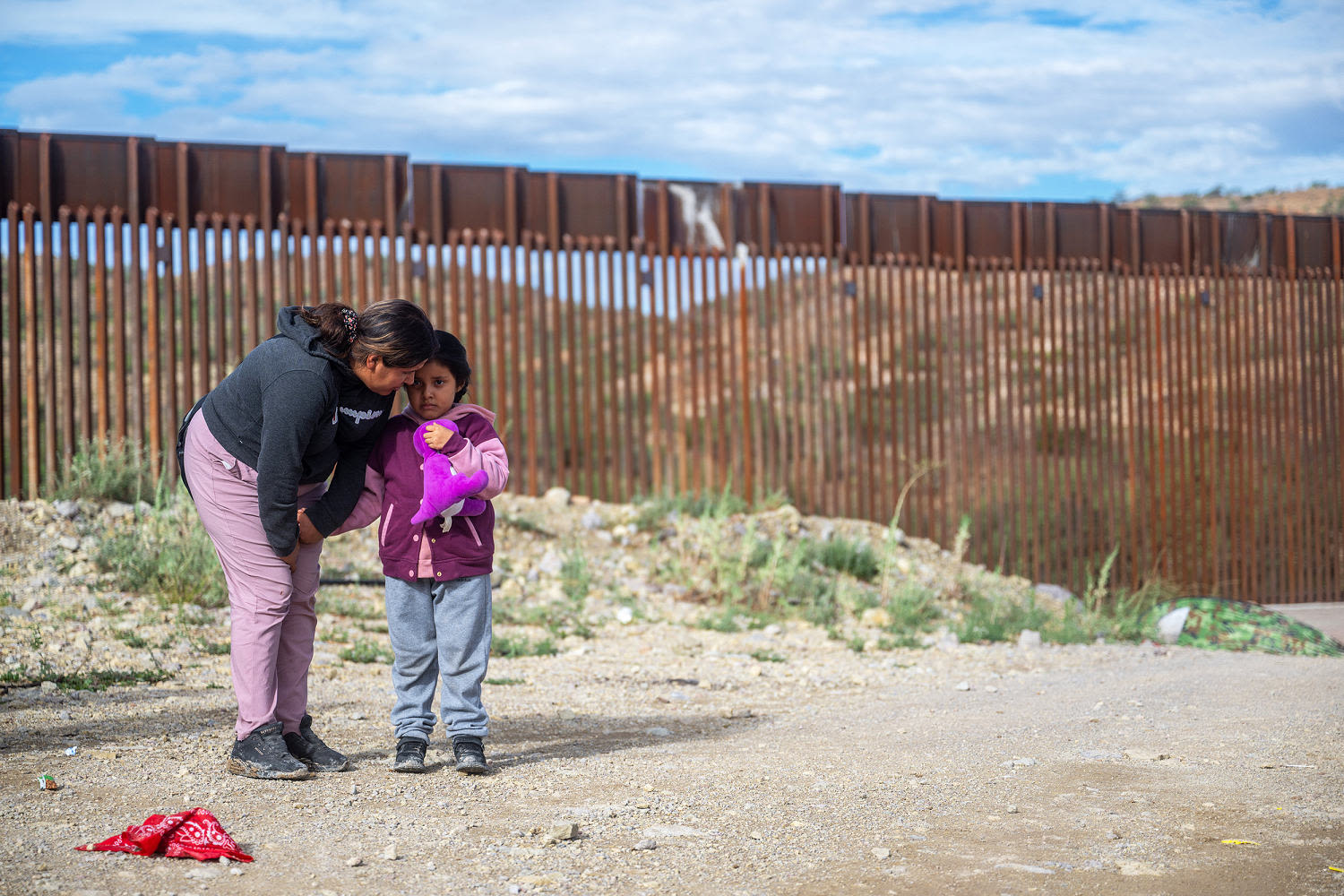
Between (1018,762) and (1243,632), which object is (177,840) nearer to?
(1018,762)

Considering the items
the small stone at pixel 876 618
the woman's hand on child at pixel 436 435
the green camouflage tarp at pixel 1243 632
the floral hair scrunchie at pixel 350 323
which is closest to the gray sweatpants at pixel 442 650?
the woman's hand on child at pixel 436 435

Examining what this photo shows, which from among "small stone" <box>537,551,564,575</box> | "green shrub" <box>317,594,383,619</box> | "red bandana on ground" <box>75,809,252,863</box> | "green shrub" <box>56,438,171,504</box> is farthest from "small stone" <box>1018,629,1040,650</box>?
"green shrub" <box>56,438,171,504</box>

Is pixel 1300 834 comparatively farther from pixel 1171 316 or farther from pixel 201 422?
pixel 1171 316

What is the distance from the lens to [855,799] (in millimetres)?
3270

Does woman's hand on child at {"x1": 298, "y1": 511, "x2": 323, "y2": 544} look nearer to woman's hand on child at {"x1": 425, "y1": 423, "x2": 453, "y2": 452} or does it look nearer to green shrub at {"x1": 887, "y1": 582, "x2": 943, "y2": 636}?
woman's hand on child at {"x1": 425, "y1": 423, "x2": 453, "y2": 452}

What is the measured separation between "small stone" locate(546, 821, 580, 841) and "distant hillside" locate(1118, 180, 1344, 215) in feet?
105

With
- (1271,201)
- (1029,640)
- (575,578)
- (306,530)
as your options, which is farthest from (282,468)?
(1271,201)

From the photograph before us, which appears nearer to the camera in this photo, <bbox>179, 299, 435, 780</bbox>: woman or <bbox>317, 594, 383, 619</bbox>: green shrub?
<bbox>179, 299, 435, 780</bbox>: woman

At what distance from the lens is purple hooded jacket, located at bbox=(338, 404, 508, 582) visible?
346 cm

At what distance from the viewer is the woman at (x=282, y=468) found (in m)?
3.22

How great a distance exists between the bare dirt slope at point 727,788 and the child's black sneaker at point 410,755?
0.03m

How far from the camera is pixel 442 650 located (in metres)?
3.51

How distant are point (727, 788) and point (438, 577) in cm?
113

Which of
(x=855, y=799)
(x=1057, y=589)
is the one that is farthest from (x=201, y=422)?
(x=1057, y=589)
